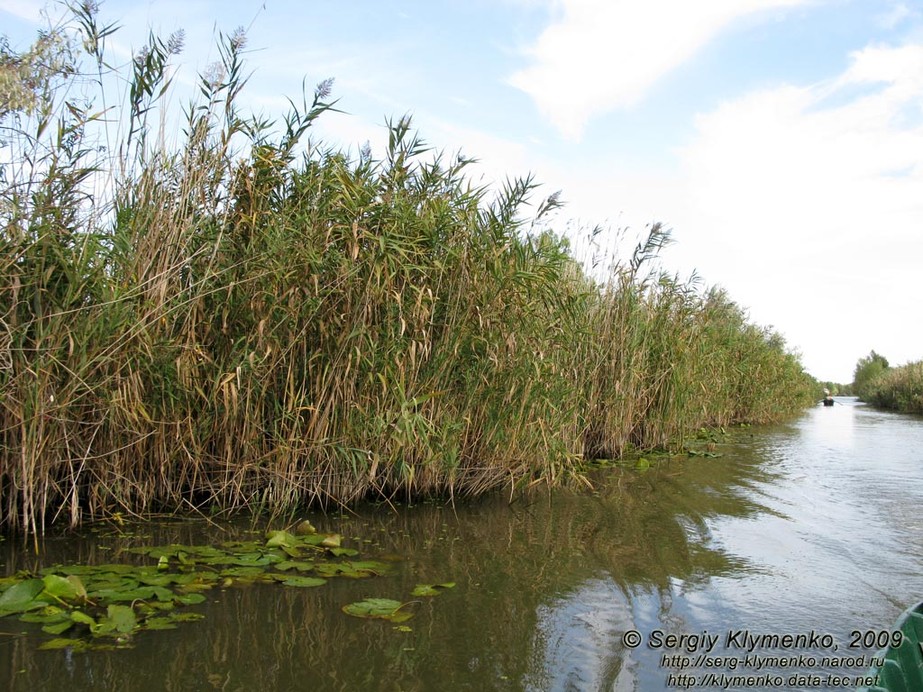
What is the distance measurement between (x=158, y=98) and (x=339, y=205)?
1.34 m

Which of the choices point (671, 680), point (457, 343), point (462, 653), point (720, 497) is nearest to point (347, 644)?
point (462, 653)

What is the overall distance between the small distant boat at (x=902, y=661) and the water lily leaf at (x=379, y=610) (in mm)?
1989

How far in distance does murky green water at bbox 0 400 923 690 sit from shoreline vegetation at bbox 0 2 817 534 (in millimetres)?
414

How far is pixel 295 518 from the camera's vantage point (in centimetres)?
484

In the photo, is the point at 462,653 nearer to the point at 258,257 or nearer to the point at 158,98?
the point at 258,257

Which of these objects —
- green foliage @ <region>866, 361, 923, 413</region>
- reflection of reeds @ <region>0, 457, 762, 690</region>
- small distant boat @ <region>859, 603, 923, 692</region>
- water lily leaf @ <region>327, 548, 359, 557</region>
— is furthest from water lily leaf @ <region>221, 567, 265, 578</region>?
green foliage @ <region>866, 361, 923, 413</region>

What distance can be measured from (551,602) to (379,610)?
86 centimetres

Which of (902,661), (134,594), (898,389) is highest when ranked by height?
(898,389)

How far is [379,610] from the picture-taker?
3.15m

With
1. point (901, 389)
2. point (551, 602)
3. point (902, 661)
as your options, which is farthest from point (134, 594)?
point (901, 389)

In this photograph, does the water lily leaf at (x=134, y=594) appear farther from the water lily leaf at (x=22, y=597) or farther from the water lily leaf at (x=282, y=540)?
the water lily leaf at (x=282, y=540)

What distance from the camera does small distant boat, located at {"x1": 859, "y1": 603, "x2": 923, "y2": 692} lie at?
4.85ft

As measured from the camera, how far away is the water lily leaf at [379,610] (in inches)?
123

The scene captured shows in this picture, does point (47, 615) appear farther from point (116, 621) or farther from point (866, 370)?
point (866, 370)
